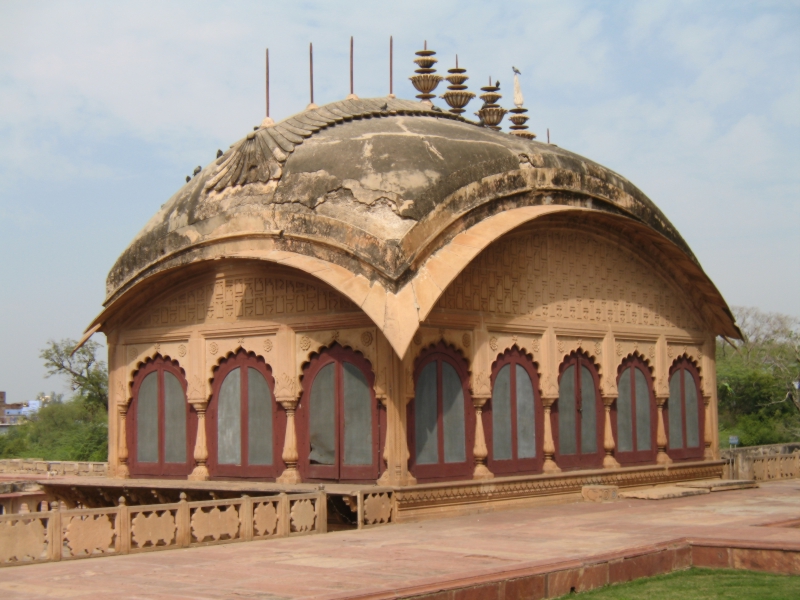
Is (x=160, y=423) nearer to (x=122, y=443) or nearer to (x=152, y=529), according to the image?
(x=122, y=443)

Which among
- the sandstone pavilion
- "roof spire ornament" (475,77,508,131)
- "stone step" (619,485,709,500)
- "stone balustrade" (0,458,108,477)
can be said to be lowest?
"stone step" (619,485,709,500)

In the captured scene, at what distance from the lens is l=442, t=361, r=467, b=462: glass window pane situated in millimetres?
13828

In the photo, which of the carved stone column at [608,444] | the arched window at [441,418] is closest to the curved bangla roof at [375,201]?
the arched window at [441,418]

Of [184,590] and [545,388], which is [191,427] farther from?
[184,590]

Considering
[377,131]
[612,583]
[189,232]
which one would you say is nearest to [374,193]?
[377,131]

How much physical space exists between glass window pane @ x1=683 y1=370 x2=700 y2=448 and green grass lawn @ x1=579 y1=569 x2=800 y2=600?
917cm

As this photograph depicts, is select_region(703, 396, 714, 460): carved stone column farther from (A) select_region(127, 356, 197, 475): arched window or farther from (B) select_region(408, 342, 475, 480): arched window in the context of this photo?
(A) select_region(127, 356, 197, 475): arched window

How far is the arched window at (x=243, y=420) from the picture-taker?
14.3m

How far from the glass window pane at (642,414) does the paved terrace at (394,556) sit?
348 cm

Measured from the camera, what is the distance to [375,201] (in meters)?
13.4

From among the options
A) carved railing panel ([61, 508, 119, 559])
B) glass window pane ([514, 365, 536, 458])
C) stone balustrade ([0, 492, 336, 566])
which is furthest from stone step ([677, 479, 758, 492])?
carved railing panel ([61, 508, 119, 559])

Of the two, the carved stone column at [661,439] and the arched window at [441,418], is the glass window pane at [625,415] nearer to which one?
the carved stone column at [661,439]

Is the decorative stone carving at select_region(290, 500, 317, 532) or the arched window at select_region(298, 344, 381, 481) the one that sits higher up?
the arched window at select_region(298, 344, 381, 481)

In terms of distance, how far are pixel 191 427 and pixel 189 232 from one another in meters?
2.63
